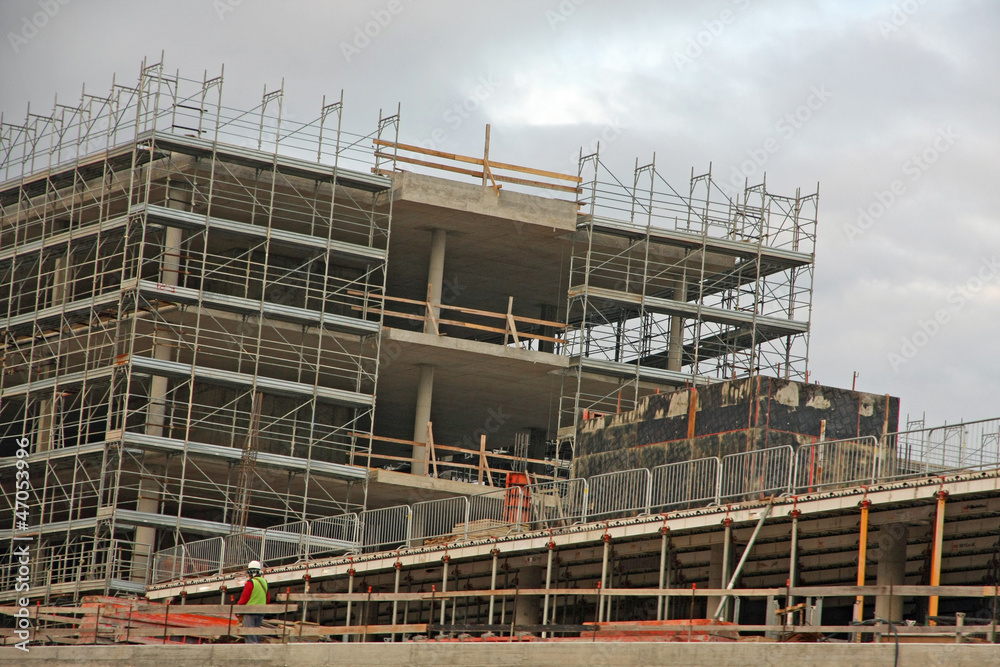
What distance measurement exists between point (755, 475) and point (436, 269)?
902 inches

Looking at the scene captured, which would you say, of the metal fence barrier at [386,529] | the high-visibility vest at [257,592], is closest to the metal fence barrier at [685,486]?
Answer: the high-visibility vest at [257,592]

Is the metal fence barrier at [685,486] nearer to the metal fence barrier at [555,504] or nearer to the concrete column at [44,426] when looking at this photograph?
the metal fence barrier at [555,504]

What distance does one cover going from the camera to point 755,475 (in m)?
27.3

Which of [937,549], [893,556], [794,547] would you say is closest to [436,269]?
[893,556]

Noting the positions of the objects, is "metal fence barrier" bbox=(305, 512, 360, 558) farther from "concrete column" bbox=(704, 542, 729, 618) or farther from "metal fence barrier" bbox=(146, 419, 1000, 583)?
"concrete column" bbox=(704, 542, 729, 618)

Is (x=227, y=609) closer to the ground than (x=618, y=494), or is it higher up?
closer to the ground

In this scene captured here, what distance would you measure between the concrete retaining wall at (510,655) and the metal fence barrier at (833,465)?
794 centimetres

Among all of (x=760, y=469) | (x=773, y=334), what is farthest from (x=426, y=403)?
(x=760, y=469)

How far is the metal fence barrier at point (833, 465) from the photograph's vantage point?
83.3 feet

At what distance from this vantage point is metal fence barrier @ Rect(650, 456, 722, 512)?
28.3 meters

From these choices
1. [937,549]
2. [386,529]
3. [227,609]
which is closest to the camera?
[937,549]

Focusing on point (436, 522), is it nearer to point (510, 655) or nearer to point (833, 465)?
point (833, 465)

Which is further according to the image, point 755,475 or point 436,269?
point 436,269

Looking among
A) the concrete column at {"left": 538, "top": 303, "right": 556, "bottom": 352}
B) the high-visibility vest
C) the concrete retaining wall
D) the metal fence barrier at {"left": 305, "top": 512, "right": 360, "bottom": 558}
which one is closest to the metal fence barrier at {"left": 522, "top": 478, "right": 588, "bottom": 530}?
the metal fence barrier at {"left": 305, "top": 512, "right": 360, "bottom": 558}
